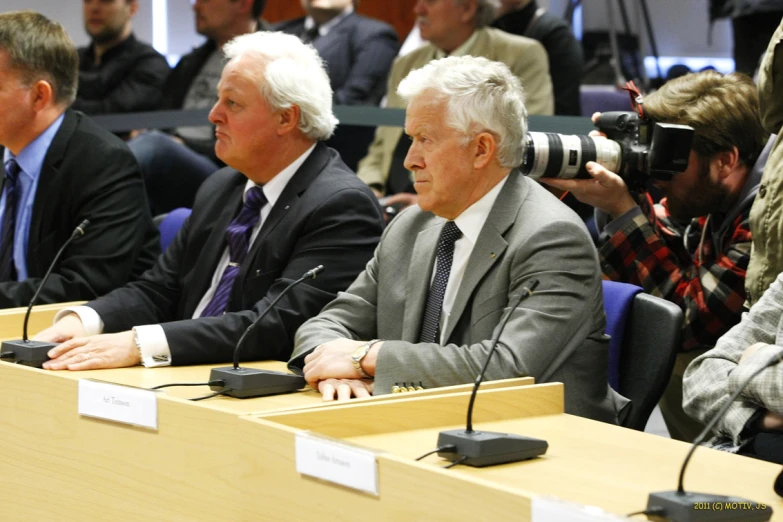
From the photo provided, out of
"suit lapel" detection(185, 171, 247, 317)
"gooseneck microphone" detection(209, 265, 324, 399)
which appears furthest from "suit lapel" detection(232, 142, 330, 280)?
"gooseneck microphone" detection(209, 265, 324, 399)

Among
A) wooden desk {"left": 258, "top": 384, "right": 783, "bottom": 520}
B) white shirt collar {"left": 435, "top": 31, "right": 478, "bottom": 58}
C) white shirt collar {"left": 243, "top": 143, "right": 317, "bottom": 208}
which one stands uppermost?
white shirt collar {"left": 435, "top": 31, "right": 478, "bottom": 58}

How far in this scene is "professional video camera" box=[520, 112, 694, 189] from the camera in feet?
8.59

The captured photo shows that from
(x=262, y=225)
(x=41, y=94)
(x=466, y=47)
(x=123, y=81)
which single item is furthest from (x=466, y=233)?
(x=123, y=81)

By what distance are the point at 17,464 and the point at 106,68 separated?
3.59 metres

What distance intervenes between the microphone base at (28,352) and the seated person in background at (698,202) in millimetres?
1254

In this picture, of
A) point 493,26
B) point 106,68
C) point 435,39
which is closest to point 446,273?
point 435,39

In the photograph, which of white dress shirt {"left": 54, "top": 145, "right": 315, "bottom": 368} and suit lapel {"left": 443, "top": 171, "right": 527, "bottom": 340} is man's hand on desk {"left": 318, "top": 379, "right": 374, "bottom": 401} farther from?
white dress shirt {"left": 54, "top": 145, "right": 315, "bottom": 368}

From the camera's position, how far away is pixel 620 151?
9.20 feet

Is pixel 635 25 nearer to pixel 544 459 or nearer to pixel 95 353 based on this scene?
pixel 95 353

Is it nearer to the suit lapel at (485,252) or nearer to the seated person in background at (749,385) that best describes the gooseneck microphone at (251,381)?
the suit lapel at (485,252)

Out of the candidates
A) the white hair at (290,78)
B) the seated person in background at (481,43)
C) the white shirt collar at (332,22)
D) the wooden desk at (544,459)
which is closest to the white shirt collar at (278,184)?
the white hair at (290,78)

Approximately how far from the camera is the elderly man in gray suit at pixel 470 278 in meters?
2.26

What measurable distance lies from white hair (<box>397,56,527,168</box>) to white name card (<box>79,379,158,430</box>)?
0.90 metres

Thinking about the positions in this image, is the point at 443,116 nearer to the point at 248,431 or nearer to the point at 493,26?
the point at 248,431
